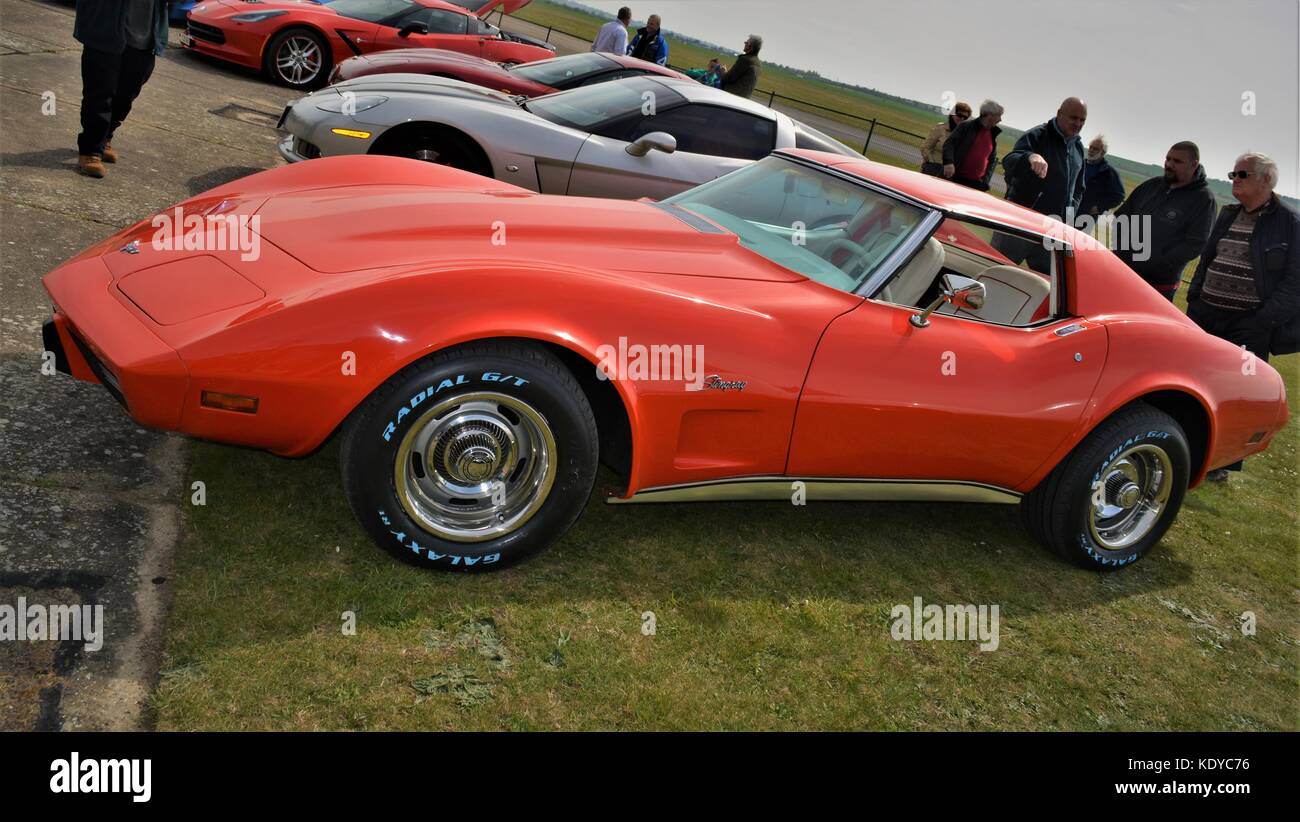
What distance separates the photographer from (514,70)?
8.93m

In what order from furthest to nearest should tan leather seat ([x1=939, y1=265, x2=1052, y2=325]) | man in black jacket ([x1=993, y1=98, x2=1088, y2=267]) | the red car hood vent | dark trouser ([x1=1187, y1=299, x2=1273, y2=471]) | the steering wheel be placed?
man in black jacket ([x1=993, y1=98, x2=1088, y2=267]), dark trouser ([x1=1187, y1=299, x2=1273, y2=471]), tan leather seat ([x1=939, y1=265, x2=1052, y2=325]), the steering wheel, the red car hood vent

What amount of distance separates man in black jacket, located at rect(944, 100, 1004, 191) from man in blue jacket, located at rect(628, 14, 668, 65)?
6.77m

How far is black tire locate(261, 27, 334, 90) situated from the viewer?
35.3 ft

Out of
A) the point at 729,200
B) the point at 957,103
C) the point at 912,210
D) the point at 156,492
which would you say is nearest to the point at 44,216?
the point at 156,492

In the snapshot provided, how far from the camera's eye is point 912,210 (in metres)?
→ 4.11

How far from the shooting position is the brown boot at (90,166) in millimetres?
6145

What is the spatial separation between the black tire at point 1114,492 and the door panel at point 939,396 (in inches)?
9.8

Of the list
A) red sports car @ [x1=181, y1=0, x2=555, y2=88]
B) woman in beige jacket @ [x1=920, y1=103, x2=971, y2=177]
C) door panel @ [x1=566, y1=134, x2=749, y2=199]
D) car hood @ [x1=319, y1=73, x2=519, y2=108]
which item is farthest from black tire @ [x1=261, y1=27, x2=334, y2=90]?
woman in beige jacket @ [x1=920, y1=103, x2=971, y2=177]

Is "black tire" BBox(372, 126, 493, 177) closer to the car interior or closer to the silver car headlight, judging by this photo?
the silver car headlight

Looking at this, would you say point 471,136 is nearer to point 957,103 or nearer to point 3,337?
point 3,337

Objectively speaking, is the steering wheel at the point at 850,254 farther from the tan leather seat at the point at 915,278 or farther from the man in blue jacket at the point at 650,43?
the man in blue jacket at the point at 650,43

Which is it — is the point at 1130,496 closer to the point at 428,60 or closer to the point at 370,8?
the point at 428,60

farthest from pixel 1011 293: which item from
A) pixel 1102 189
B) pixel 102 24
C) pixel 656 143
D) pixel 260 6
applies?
pixel 260 6

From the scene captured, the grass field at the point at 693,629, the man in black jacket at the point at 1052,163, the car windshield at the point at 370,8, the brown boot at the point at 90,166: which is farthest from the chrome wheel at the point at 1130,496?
the car windshield at the point at 370,8
